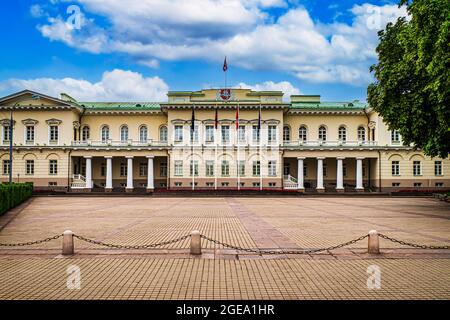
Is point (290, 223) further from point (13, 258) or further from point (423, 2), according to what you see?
point (423, 2)

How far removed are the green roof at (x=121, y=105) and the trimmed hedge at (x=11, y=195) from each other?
23071mm

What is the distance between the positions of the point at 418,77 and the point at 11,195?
91.2 ft

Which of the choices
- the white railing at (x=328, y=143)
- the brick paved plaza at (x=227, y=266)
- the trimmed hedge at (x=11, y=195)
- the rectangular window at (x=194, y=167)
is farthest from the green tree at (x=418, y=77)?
the rectangular window at (x=194, y=167)

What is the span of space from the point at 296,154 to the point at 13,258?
43.7 metres

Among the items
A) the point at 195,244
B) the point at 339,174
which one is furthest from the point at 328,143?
the point at 195,244

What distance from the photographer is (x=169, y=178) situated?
52125 millimetres

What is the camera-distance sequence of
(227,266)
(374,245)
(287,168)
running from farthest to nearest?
1. (287,168)
2. (374,245)
3. (227,266)

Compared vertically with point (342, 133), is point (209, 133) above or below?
below

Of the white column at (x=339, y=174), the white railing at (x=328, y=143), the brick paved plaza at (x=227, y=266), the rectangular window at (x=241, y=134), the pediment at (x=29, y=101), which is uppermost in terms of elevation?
the pediment at (x=29, y=101)

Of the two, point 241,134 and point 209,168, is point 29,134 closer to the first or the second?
point 209,168

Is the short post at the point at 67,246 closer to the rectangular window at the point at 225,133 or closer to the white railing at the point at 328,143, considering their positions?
the rectangular window at the point at 225,133

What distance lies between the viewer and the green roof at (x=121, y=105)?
56.4m

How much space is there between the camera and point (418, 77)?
1029 inches

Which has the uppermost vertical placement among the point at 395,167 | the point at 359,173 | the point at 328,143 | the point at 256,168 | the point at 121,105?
the point at 121,105
